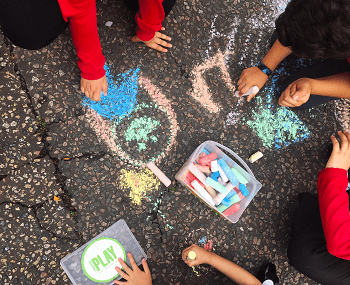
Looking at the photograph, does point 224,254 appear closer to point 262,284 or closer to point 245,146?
point 262,284

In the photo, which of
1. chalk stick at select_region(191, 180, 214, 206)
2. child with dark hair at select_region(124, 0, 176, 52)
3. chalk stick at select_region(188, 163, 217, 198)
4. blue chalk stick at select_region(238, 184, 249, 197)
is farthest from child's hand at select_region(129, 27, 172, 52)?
blue chalk stick at select_region(238, 184, 249, 197)

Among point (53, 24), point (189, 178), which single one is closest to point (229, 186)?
point (189, 178)

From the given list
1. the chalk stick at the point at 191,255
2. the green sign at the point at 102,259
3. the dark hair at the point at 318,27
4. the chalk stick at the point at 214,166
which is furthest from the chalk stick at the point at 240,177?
the green sign at the point at 102,259

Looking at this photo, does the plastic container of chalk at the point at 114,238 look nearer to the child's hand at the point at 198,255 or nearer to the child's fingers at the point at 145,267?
the child's fingers at the point at 145,267

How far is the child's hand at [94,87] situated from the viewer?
159 cm

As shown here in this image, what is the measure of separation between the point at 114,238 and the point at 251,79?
1502 mm

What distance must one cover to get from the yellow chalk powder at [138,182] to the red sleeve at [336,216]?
3.71 ft

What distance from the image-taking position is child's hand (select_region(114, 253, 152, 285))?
1642 mm

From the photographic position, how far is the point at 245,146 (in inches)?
74.5

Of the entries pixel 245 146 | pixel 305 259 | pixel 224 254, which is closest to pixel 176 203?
pixel 224 254

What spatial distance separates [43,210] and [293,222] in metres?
1.81

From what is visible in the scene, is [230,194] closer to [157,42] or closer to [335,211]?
[335,211]

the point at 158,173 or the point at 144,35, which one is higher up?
the point at 144,35

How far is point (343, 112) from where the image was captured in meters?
2.11
